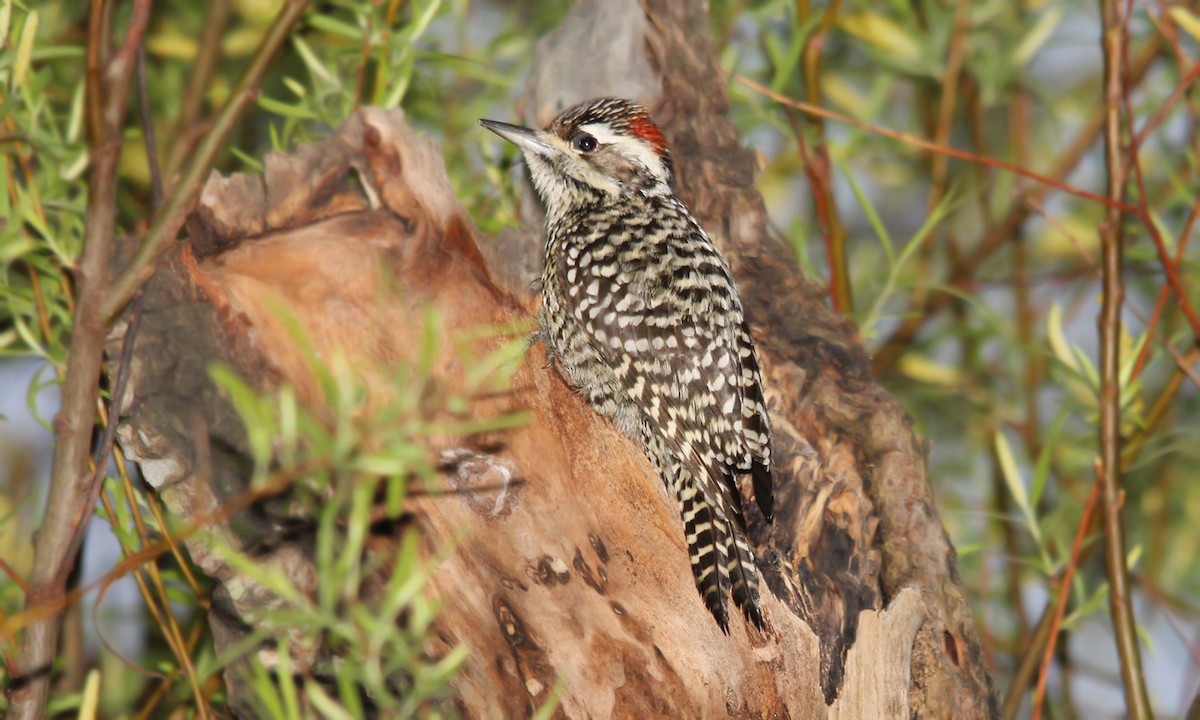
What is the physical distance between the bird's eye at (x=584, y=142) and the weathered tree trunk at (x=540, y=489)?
2.26 feet

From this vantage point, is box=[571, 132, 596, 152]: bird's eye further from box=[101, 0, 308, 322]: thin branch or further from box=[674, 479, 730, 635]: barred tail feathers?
box=[101, 0, 308, 322]: thin branch

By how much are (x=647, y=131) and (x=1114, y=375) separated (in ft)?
4.53

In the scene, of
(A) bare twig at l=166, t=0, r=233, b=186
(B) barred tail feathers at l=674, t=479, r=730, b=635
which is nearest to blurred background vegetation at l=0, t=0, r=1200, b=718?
(A) bare twig at l=166, t=0, r=233, b=186

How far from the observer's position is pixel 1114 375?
2.72 m

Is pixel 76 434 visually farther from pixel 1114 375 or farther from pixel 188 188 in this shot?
pixel 1114 375

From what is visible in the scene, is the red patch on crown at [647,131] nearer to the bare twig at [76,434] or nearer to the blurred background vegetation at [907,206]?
the blurred background vegetation at [907,206]

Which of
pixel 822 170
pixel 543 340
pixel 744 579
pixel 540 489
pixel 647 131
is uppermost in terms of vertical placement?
pixel 647 131

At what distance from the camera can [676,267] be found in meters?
2.88

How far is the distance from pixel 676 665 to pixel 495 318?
0.83 meters

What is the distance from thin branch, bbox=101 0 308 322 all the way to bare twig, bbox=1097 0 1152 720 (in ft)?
6.36

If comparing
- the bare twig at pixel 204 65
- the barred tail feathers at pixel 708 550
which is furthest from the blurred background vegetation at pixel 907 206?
A: the barred tail feathers at pixel 708 550

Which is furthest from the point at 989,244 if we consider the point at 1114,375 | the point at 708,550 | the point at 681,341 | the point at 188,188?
the point at 188,188

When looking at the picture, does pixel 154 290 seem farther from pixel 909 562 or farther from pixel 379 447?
pixel 909 562

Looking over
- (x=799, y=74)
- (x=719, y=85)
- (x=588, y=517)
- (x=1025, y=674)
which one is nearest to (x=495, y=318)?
(x=588, y=517)
